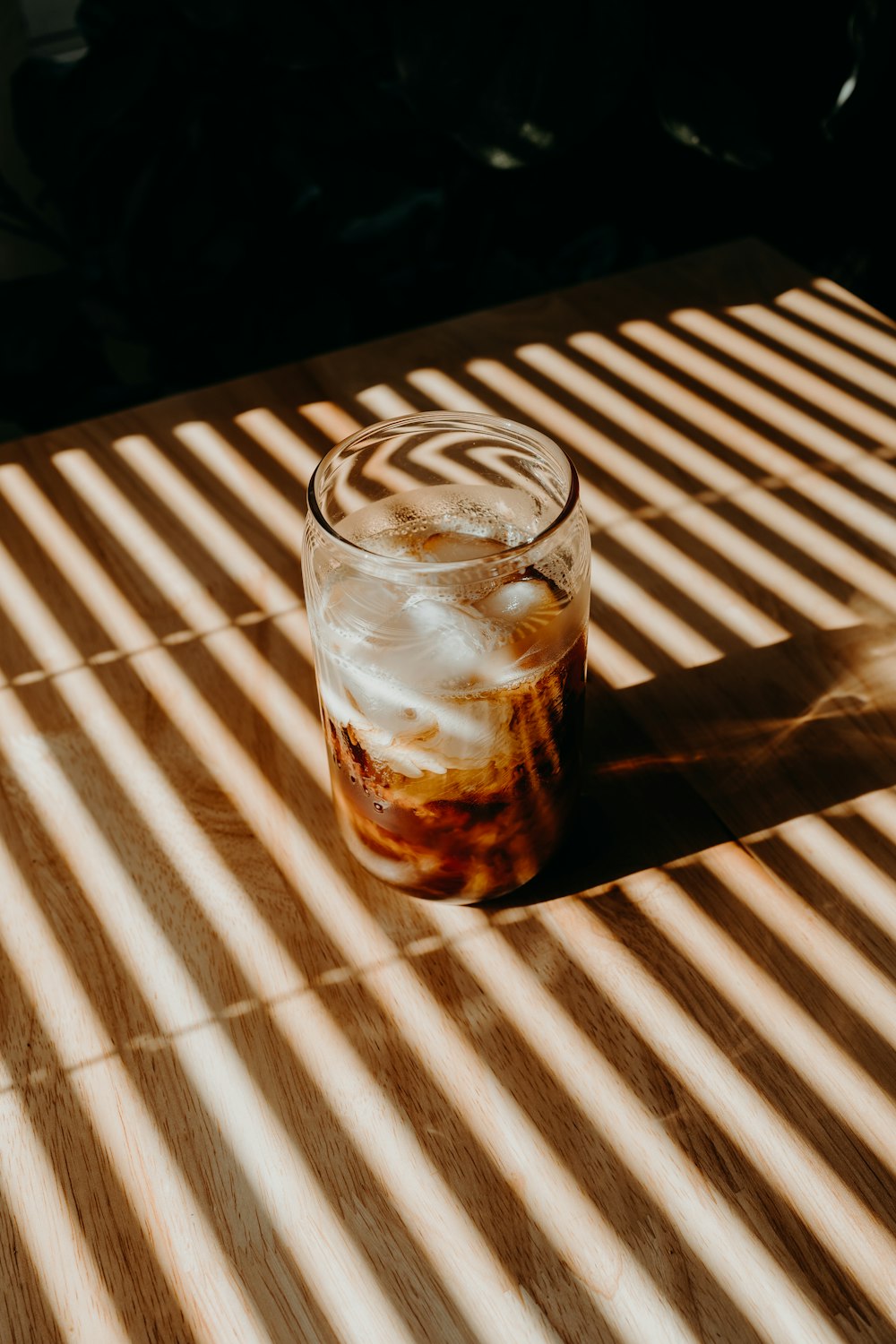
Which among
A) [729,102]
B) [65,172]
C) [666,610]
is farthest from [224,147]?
[666,610]

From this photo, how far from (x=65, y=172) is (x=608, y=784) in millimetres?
1303

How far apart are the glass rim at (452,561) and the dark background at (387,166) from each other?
31.7 inches

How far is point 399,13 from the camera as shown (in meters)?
1.28

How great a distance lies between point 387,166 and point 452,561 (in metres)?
1.33

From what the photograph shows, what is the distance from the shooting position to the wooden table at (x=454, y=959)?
0.54 metres

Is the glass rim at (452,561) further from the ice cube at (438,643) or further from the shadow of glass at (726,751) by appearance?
the shadow of glass at (726,751)

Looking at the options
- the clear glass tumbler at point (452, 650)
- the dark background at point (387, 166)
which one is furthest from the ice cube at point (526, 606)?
the dark background at point (387, 166)

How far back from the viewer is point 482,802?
2.03 feet

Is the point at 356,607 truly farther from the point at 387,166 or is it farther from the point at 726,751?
the point at 387,166

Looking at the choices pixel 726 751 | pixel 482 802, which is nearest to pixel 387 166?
pixel 726 751

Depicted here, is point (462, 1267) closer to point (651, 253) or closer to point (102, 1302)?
point (102, 1302)

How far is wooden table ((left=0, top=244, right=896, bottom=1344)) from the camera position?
21.5 inches

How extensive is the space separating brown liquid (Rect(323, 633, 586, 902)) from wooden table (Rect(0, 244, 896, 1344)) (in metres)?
0.03

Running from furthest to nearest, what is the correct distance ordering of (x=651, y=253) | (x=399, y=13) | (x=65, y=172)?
(x=651, y=253) → (x=65, y=172) → (x=399, y=13)
